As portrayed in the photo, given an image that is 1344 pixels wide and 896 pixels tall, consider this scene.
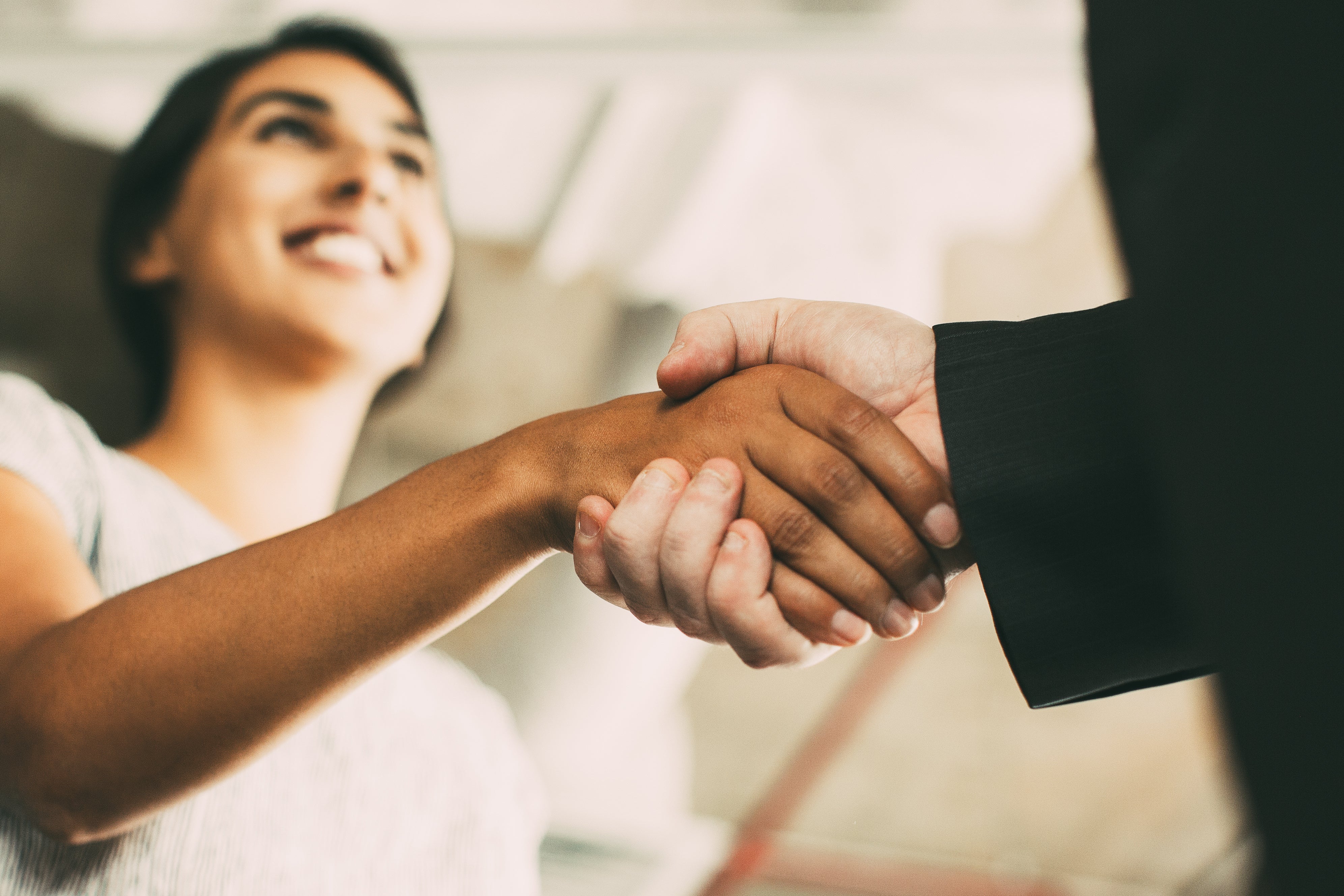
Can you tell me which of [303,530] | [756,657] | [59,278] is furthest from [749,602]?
[59,278]

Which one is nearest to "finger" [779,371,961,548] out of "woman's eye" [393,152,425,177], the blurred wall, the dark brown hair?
"woman's eye" [393,152,425,177]

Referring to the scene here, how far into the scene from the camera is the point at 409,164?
1.30 meters

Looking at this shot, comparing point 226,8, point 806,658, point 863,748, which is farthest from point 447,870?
point 863,748

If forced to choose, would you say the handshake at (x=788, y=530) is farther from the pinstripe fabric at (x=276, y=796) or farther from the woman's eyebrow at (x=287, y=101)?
the woman's eyebrow at (x=287, y=101)

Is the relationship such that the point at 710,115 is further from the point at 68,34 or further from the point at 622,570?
the point at 68,34

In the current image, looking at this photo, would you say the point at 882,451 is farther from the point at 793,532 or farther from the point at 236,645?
the point at 236,645

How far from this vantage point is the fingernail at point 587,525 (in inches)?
22.6

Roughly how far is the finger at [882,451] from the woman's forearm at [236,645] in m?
0.20

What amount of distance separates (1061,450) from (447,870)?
893mm

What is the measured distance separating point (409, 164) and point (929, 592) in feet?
3.62

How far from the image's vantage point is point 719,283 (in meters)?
1.46

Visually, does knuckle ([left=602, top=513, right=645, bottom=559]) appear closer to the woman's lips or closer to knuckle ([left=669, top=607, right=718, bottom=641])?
knuckle ([left=669, top=607, right=718, bottom=641])

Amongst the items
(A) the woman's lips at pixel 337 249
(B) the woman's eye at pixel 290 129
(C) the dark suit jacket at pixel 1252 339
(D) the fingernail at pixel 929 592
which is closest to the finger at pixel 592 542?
(D) the fingernail at pixel 929 592

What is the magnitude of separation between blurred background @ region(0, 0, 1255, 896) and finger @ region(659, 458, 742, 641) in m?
0.92
